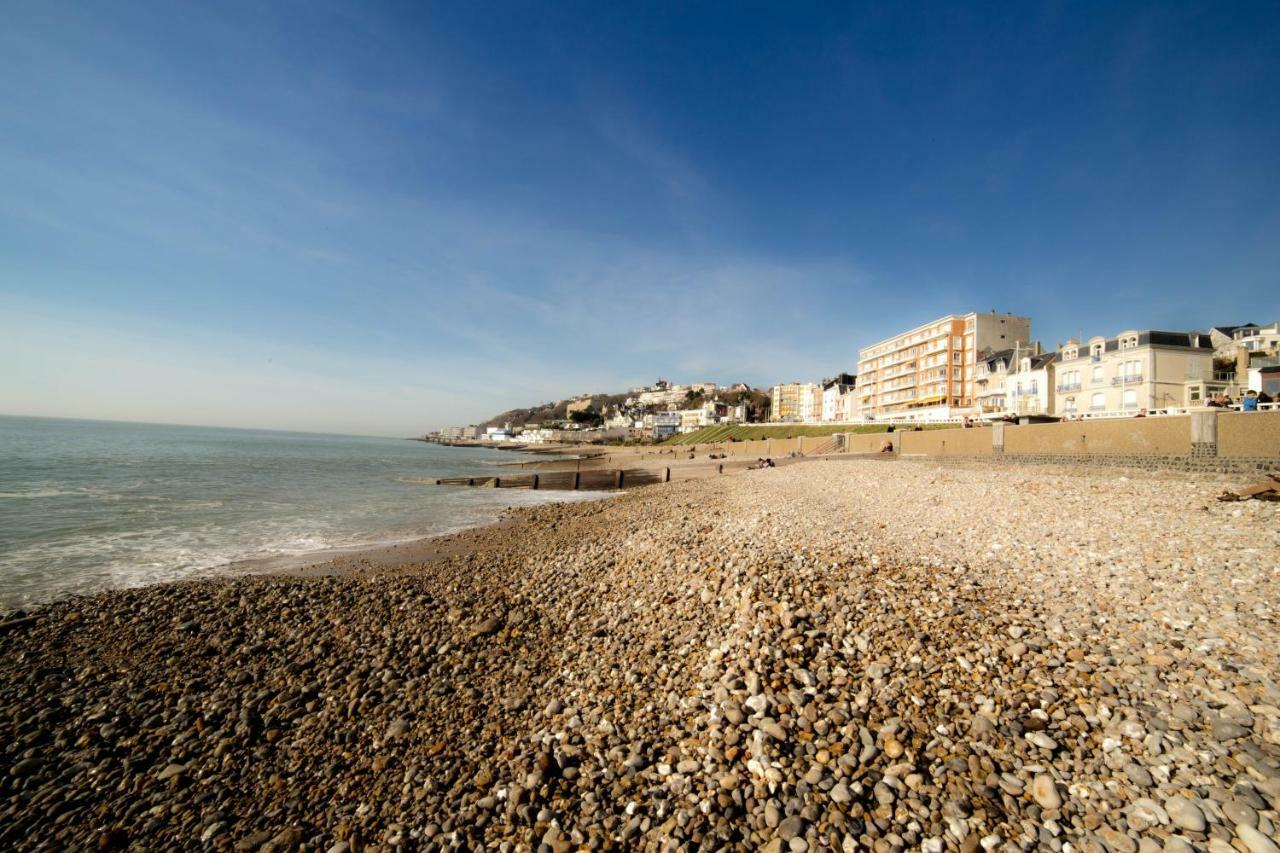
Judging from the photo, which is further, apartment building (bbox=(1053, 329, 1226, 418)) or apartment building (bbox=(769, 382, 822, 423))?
apartment building (bbox=(769, 382, 822, 423))

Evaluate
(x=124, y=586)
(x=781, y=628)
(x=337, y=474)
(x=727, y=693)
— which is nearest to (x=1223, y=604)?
(x=781, y=628)

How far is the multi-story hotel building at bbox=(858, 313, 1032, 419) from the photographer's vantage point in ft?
193

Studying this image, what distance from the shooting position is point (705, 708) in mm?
4930

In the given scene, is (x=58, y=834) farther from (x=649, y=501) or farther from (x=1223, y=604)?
(x=649, y=501)

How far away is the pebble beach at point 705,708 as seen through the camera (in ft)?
12.2

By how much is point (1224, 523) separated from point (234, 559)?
24.5 meters

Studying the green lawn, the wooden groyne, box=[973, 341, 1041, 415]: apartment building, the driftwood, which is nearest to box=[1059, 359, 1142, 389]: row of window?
box=[973, 341, 1041, 415]: apartment building

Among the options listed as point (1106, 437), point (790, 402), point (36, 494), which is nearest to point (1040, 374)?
point (1106, 437)

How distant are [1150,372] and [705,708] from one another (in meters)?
49.6

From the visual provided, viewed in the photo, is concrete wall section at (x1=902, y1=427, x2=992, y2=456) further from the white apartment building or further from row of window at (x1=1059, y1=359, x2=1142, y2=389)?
the white apartment building

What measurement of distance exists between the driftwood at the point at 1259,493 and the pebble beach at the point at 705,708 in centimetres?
→ 322

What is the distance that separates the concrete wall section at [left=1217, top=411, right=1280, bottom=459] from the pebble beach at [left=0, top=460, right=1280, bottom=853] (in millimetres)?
8276

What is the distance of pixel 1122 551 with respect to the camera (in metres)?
8.43

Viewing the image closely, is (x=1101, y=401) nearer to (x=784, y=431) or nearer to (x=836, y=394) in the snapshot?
(x=784, y=431)
